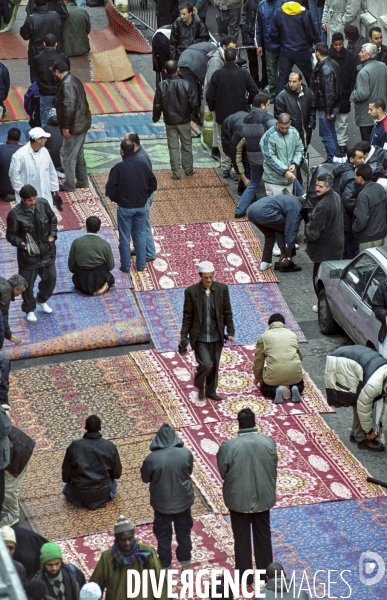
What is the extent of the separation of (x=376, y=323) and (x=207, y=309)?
1.89 meters

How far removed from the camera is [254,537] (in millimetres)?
10484

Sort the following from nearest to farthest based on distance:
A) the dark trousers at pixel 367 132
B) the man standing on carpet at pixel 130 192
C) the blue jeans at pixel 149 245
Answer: the man standing on carpet at pixel 130 192
the blue jeans at pixel 149 245
the dark trousers at pixel 367 132

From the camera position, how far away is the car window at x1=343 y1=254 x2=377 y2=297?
46.2 ft

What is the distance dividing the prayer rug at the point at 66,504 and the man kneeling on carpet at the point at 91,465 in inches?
8.4

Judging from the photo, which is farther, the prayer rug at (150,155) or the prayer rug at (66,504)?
the prayer rug at (150,155)

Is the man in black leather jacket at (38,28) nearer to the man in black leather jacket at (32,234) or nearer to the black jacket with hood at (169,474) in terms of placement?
Answer: the man in black leather jacket at (32,234)

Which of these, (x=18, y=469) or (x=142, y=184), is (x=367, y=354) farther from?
(x=142, y=184)

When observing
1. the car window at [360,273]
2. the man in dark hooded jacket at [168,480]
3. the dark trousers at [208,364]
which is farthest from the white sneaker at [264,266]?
the man in dark hooded jacket at [168,480]

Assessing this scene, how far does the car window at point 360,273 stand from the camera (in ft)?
46.2

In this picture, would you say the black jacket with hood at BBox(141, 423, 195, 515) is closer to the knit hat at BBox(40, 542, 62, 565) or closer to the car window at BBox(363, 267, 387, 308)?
the knit hat at BBox(40, 542, 62, 565)

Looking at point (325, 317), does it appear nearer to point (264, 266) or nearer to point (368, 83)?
point (264, 266)

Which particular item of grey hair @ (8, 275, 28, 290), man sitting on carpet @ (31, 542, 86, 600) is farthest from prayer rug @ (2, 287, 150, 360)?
man sitting on carpet @ (31, 542, 86, 600)

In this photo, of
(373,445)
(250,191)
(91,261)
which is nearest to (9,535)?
(373,445)

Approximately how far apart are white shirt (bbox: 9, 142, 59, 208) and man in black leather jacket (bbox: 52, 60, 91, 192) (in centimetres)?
196
